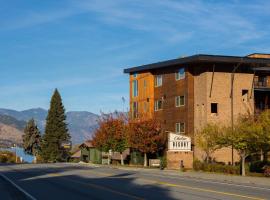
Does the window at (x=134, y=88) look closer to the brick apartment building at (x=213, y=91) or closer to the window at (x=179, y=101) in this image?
the brick apartment building at (x=213, y=91)

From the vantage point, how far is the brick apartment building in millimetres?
58719

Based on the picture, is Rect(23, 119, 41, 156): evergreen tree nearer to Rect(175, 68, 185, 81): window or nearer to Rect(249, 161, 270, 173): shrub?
Answer: Rect(175, 68, 185, 81): window

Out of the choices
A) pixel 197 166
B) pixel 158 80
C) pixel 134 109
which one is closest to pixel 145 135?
pixel 158 80

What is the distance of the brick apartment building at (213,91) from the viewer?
58719 mm

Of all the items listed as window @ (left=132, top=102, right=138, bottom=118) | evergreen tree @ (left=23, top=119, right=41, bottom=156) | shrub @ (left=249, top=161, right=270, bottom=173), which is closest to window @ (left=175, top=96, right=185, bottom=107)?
window @ (left=132, top=102, right=138, bottom=118)

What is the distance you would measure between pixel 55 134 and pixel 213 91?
63.2 meters

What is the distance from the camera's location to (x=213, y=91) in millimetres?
59031

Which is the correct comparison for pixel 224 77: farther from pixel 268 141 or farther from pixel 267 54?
pixel 268 141

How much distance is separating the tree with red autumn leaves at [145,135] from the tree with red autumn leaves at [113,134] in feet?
17.0

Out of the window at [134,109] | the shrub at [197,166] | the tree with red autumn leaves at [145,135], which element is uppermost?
the window at [134,109]

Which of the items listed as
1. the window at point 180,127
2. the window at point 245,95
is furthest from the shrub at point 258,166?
the window at point 180,127

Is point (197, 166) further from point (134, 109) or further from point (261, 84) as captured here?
point (134, 109)

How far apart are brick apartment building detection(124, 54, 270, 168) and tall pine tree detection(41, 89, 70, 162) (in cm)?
5433

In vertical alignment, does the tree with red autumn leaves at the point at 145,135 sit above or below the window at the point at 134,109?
below
